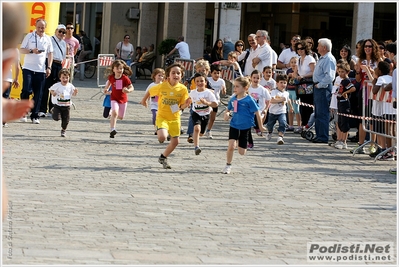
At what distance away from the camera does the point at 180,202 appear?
386 inches

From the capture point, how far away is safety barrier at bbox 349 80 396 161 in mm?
14727

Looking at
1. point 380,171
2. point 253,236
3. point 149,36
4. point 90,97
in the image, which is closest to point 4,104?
point 253,236

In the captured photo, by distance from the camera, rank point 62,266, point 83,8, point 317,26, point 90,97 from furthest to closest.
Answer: point 83,8, point 317,26, point 90,97, point 62,266

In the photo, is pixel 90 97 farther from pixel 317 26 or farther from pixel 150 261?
pixel 150 261

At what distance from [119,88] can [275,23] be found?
22986mm

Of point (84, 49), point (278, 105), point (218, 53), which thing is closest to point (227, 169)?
point (278, 105)

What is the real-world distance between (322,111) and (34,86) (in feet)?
17.5

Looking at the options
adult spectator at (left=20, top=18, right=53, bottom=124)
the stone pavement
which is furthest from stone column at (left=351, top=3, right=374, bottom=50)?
the stone pavement

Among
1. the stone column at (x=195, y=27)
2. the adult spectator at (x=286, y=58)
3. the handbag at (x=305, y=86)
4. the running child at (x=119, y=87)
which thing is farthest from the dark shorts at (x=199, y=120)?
the stone column at (x=195, y=27)

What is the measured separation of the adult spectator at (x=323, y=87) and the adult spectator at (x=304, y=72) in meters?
1.09

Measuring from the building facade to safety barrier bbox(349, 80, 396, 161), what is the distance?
17.0 metres

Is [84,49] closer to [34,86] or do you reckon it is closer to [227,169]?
[34,86]

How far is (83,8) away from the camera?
161 ft

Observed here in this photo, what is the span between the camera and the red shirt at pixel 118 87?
17016mm
